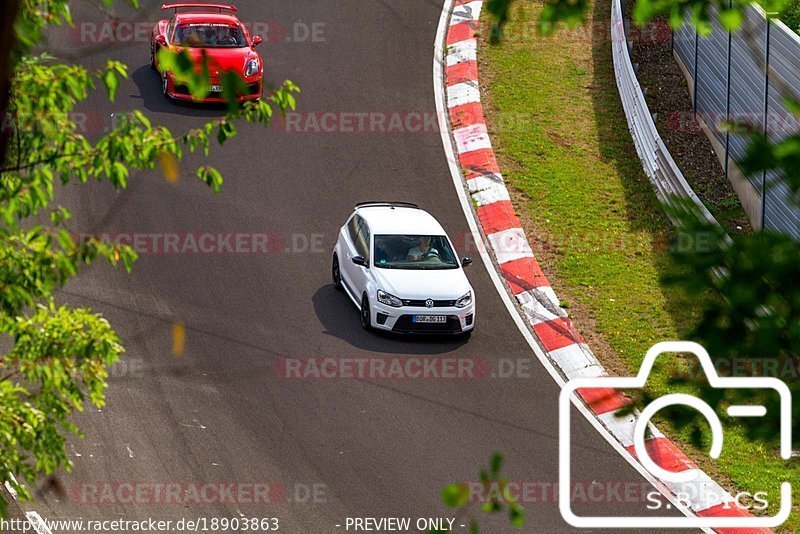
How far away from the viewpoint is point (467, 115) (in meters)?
21.2

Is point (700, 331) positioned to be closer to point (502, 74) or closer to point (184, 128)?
point (184, 128)

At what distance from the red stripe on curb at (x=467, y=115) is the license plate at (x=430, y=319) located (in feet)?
20.2

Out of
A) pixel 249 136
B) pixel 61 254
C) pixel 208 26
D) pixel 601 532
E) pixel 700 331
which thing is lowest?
pixel 601 532

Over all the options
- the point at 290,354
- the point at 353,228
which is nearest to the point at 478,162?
the point at 353,228

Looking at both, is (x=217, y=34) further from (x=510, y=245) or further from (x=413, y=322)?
(x=413, y=322)

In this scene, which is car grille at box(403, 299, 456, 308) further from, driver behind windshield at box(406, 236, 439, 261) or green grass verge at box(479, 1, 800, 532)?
green grass verge at box(479, 1, 800, 532)

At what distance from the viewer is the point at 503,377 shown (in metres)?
15.2

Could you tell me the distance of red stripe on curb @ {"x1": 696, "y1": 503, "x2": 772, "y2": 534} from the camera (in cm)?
1257

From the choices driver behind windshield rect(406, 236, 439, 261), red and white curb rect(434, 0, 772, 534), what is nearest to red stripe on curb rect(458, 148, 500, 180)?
red and white curb rect(434, 0, 772, 534)

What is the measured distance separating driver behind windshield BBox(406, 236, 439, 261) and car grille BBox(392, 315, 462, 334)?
40.4 inches

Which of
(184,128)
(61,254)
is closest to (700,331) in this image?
(61,254)

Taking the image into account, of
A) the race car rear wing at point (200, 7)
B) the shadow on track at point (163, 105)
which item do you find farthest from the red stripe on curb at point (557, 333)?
the race car rear wing at point (200, 7)

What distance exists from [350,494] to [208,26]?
1155cm

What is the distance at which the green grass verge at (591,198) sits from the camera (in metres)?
15.5
